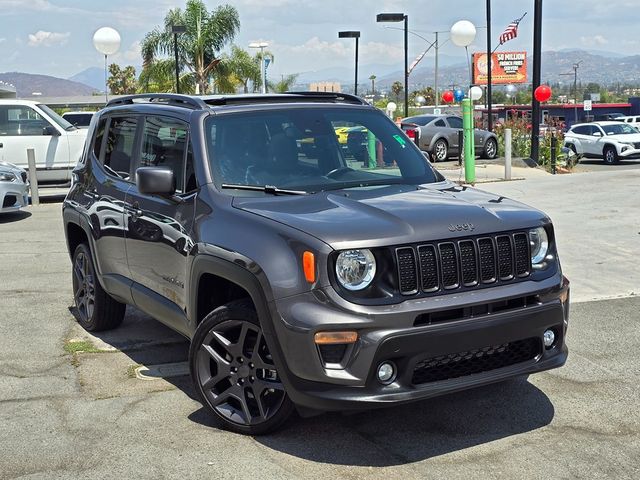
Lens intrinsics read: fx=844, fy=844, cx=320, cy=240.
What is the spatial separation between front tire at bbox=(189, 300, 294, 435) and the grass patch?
1.92 m

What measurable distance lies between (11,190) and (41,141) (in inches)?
150

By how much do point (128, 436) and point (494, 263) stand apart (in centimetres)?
220

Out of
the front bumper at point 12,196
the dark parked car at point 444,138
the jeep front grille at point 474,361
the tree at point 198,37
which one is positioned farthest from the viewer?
the tree at point 198,37

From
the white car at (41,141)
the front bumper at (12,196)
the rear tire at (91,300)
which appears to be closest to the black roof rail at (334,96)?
the rear tire at (91,300)

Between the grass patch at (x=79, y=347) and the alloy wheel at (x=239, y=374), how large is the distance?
1.96 metres

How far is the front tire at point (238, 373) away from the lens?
14.5 ft

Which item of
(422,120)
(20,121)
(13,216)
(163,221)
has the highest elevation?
(20,121)

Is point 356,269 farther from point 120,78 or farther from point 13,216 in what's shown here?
point 120,78

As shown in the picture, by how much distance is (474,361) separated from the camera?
14.1 ft

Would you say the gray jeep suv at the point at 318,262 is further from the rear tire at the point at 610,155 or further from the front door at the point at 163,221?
the rear tire at the point at 610,155

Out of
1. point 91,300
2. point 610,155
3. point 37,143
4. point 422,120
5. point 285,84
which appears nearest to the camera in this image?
point 91,300

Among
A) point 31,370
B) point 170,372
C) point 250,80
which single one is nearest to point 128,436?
point 170,372

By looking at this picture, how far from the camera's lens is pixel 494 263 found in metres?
4.33

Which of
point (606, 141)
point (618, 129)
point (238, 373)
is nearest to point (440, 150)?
point (606, 141)
